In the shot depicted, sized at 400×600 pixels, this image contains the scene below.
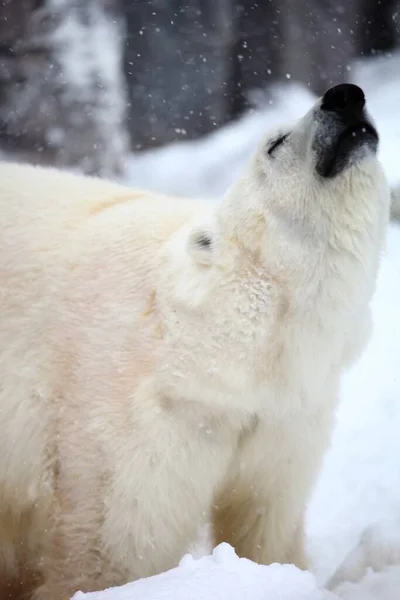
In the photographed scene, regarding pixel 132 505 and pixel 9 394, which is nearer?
pixel 132 505

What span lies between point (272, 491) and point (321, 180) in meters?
0.98

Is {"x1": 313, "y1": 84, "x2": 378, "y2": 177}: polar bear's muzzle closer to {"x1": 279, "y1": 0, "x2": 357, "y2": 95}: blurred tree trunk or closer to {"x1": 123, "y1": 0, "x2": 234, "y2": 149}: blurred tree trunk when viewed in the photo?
{"x1": 123, "y1": 0, "x2": 234, "y2": 149}: blurred tree trunk

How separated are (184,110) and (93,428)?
4185 mm

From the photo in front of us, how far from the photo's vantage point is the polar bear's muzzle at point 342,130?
1.87m

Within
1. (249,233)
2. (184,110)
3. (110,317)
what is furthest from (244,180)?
(184,110)

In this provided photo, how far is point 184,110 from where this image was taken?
5738mm

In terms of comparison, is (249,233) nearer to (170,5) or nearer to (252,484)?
(252,484)

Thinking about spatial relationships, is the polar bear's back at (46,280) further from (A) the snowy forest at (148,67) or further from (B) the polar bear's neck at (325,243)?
(A) the snowy forest at (148,67)

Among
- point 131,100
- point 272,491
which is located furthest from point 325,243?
point 131,100

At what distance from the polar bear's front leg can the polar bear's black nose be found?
0.90 metres

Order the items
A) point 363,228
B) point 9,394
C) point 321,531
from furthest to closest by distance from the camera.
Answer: point 321,531 < point 9,394 < point 363,228

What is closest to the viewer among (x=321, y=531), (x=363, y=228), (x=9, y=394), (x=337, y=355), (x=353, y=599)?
(x=353, y=599)

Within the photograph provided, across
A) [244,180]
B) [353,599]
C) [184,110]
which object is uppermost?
[184,110]

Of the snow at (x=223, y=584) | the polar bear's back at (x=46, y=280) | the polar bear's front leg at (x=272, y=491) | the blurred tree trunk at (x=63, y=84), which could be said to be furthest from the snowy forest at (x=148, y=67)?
the snow at (x=223, y=584)
